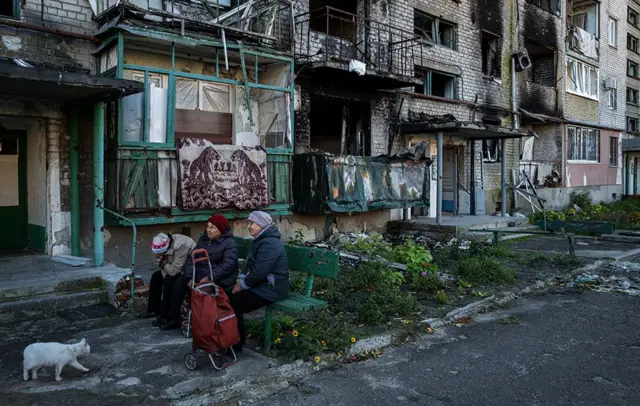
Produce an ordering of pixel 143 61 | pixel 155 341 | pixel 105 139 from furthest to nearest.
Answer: pixel 143 61, pixel 105 139, pixel 155 341

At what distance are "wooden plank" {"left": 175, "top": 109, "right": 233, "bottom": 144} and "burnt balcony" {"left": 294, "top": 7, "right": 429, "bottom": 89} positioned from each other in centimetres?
217

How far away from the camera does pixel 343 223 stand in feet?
41.6

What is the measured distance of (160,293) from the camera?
611cm

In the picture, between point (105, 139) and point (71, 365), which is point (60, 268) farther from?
point (71, 365)

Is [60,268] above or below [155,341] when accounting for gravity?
above

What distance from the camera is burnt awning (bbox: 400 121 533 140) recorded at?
1303 cm

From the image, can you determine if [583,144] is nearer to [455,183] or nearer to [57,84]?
[455,183]

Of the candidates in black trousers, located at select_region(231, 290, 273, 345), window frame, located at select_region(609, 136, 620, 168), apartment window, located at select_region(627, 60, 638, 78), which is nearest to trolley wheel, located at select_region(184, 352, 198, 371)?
black trousers, located at select_region(231, 290, 273, 345)

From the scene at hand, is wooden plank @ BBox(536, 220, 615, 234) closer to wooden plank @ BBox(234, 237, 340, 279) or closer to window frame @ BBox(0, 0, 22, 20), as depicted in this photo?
wooden plank @ BBox(234, 237, 340, 279)

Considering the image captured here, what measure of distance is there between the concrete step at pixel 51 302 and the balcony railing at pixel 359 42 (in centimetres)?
685

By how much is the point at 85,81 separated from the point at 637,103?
32461 mm

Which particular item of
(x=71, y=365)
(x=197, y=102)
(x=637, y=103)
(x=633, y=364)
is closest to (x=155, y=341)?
(x=71, y=365)

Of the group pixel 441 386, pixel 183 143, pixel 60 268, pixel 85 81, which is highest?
pixel 85 81

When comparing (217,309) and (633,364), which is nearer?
(217,309)
